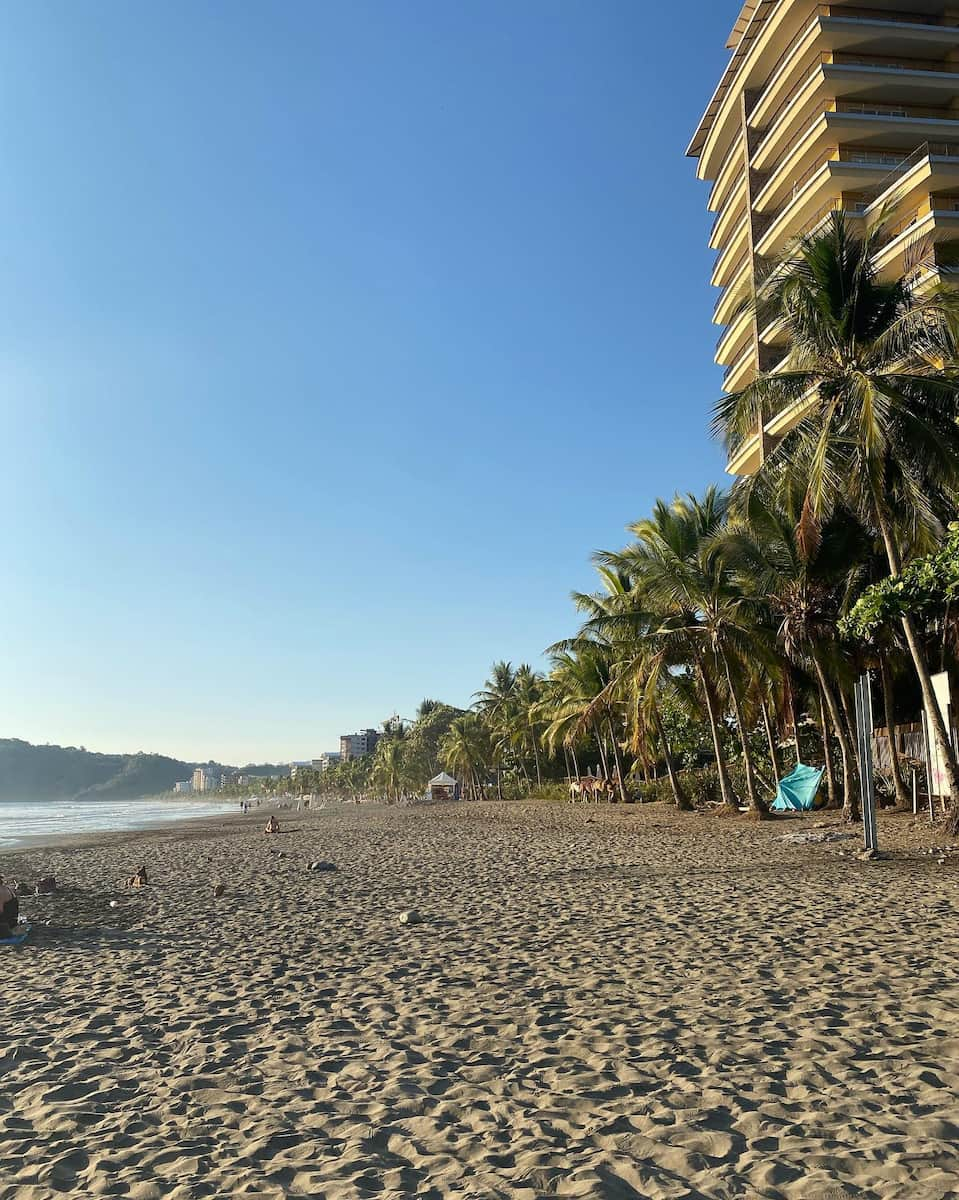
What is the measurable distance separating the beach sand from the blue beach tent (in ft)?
41.7

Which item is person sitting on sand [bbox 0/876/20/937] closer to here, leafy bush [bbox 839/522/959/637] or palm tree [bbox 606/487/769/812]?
leafy bush [bbox 839/522/959/637]

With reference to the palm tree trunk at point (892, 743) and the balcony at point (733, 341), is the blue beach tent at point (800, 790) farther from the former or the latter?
the balcony at point (733, 341)

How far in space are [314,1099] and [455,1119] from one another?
0.85 metres

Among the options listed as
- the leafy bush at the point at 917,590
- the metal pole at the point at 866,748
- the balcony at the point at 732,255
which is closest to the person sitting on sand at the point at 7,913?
the metal pole at the point at 866,748

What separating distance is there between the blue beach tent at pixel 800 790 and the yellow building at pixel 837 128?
13.5 metres

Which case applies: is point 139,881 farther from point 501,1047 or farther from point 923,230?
point 923,230

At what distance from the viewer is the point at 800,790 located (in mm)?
23688

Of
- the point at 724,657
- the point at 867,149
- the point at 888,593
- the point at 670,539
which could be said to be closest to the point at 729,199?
the point at 867,149

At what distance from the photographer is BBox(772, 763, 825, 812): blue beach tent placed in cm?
2348

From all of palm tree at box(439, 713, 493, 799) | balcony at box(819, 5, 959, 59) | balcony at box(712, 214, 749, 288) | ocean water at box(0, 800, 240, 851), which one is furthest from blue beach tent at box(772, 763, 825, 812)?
palm tree at box(439, 713, 493, 799)

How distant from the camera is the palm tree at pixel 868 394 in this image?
47.4ft

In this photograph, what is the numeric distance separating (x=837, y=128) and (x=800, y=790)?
25.1m

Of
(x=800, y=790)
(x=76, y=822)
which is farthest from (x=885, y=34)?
(x=76, y=822)

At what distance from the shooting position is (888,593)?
1311 centimetres
